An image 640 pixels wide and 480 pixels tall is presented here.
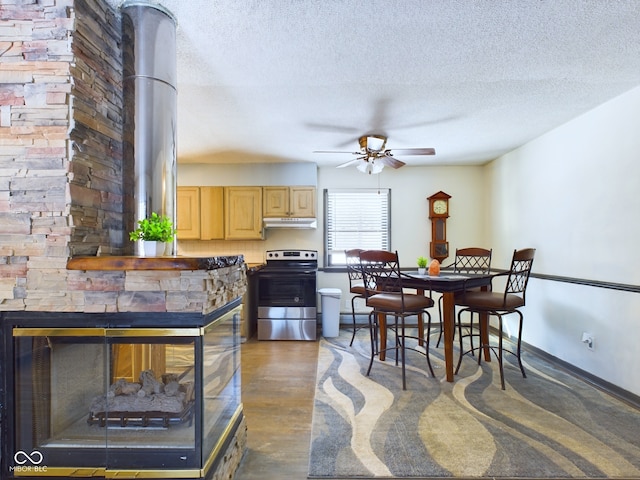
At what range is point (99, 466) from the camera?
1429 millimetres

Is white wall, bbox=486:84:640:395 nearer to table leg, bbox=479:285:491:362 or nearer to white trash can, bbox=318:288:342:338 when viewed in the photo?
table leg, bbox=479:285:491:362

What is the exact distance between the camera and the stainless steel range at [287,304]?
4.42m

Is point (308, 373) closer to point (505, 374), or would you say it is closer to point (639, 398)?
point (505, 374)

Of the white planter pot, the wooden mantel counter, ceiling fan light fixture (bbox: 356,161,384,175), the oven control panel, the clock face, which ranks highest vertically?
ceiling fan light fixture (bbox: 356,161,384,175)

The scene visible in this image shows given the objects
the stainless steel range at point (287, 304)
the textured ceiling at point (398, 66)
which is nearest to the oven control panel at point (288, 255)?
the stainless steel range at point (287, 304)

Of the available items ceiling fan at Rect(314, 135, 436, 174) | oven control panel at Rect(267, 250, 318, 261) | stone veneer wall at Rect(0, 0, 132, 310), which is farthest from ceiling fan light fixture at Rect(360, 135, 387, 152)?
stone veneer wall at Rect(0, 0, 132, 310)

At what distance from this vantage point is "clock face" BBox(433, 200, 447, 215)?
5016 millimetres

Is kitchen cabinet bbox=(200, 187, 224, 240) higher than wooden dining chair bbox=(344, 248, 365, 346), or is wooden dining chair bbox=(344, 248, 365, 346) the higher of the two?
kitchen cabinet bbox=(200, 187, 224, 240)

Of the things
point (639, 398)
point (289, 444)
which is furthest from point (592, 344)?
point (289, 444)

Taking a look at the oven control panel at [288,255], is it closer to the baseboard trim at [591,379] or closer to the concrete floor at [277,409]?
the concrete floor at [277,409]

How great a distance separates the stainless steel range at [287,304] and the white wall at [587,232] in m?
2.54

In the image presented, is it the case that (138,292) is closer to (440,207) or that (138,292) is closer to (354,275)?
(354,275)

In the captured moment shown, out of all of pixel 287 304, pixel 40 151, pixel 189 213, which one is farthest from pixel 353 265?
pixel 40 151

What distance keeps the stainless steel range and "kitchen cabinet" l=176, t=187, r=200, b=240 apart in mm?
1122
